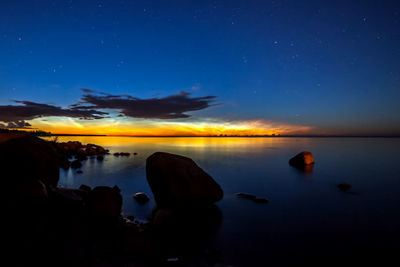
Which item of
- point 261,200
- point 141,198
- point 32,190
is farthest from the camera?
point 261,200

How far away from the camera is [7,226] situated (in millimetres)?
5938

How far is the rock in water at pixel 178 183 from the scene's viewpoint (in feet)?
31.3

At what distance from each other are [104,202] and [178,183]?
334 centimetres

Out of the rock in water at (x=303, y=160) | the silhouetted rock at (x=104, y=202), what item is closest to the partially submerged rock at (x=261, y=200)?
the silhouetted rock at (x=104, y=202)

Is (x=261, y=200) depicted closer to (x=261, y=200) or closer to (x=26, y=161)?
(x=261, y=200)

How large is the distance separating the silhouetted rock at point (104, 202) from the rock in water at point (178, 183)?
2247mm

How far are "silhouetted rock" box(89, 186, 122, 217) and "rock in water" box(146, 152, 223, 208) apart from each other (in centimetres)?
225

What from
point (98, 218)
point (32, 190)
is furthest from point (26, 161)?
point (98, 218)

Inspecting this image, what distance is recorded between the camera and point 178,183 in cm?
962

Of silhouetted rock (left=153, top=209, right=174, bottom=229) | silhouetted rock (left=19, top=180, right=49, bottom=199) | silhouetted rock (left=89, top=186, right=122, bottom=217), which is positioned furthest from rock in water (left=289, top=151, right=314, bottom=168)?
silhouetted rock (left=19, top=180, right=49, bottom=199)

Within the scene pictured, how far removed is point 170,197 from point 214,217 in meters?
2.40

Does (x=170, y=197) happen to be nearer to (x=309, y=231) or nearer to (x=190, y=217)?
(x=190, y=217)

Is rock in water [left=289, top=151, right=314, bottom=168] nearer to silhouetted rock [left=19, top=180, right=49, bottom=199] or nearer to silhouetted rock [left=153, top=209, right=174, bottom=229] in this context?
silhouetted rock [left=153, top=209, right=174, bottom=229]

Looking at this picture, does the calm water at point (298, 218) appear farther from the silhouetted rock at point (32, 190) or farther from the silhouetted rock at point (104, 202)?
the silhouetted rock at point (32, 190)
